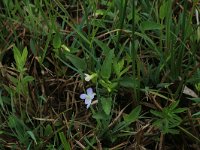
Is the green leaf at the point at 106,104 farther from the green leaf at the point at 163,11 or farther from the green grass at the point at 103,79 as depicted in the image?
the green leaf at the point at 163,11

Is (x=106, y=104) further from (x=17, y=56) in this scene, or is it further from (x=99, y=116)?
(x=17, y=56)

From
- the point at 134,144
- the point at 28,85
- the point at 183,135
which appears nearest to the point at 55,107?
the point at 28,85

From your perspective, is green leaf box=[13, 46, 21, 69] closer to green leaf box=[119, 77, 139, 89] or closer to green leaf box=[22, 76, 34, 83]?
green leaf box=[22, 76, 34, 83]

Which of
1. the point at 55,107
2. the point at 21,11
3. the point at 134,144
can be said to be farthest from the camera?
the point at 21,11

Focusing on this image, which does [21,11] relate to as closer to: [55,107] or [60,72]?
[60,72]

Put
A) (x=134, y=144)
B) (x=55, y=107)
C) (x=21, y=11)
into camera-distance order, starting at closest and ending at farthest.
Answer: (x=134, y=144), (x=55, y=107), (x=21, y=11)

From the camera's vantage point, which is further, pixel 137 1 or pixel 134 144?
pixel 137 1
